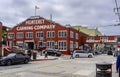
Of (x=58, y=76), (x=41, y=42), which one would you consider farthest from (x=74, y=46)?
(x=58, y=76)

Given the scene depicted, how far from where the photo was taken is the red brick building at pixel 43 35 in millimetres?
86863

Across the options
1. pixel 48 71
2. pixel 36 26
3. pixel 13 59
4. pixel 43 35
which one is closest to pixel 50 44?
pixel 43 35

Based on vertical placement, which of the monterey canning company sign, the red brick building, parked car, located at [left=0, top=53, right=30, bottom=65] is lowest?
parked car, located at [left=0, top=53, right=30, bottom=65]

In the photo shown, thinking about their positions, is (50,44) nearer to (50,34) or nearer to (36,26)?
(50,34)

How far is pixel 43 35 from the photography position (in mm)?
89688

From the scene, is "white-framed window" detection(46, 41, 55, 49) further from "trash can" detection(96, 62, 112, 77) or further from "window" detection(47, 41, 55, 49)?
"trash can" detection(96, 62, 112, 77)

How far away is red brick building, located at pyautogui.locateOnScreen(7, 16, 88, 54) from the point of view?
285 ft

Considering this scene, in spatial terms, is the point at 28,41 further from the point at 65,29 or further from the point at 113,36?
the point at 113,36

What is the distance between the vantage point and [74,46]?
302 ft

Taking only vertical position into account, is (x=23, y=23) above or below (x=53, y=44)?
above

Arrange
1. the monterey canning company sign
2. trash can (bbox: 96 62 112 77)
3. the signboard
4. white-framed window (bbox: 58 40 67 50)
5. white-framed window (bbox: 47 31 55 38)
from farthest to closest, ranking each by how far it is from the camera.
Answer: the monterey canning company sign, the signboard, white-framed window (bbox: 47 31 55 38), white-framed window (bbox: 58 40 67 50), trash can (bbox: 96 62 112 77)

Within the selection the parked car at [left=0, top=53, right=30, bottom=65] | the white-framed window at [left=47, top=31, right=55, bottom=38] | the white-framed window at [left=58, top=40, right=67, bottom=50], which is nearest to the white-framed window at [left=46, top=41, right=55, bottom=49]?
the white-framed window at [left=47, top=31, right=55, bottom=38]

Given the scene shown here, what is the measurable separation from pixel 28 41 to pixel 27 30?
3296mm

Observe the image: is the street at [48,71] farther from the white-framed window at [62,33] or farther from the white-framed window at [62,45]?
the white-framed window at [62,33]
